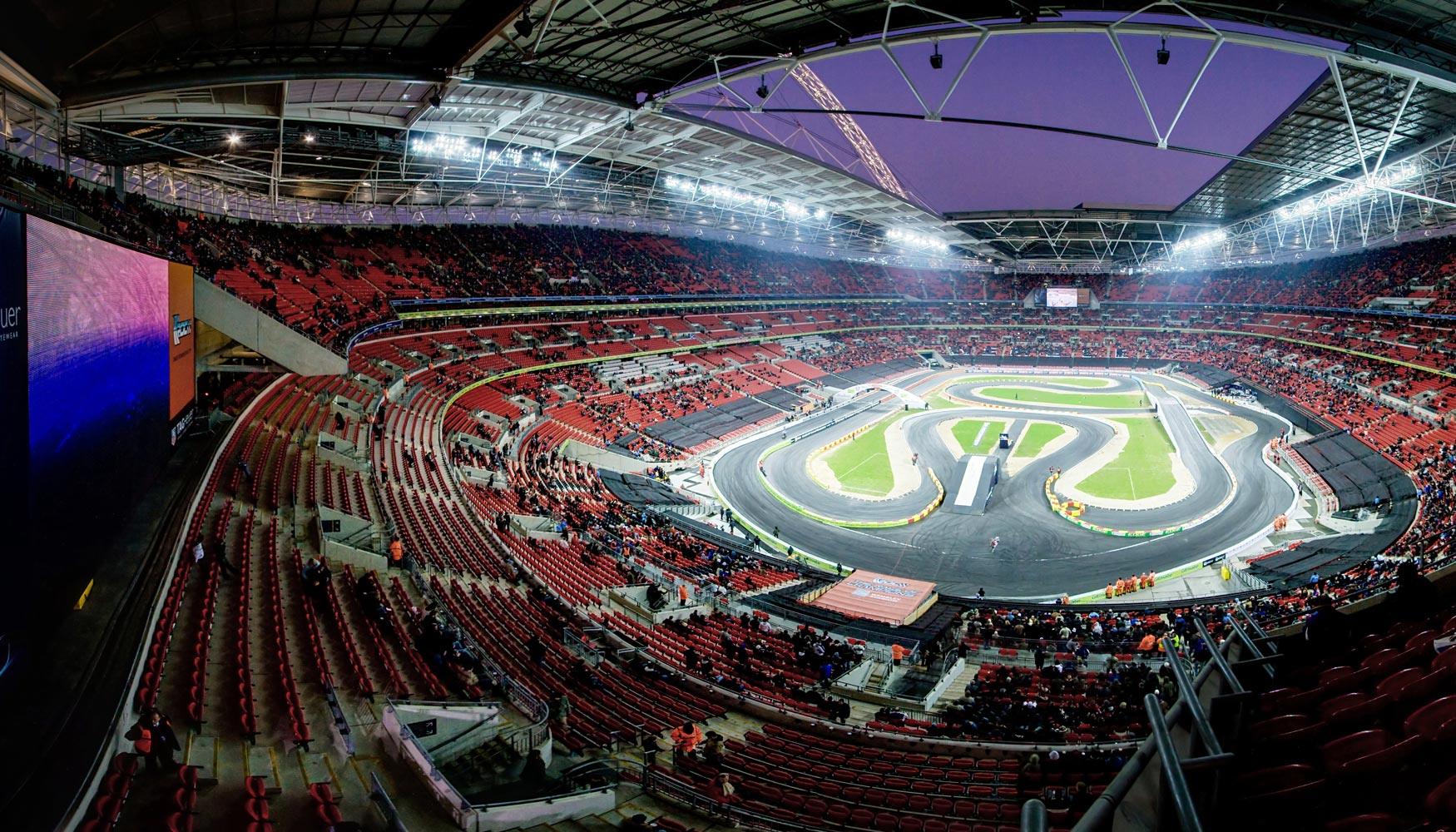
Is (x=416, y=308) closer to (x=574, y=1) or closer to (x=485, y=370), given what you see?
(x=485, y=370)

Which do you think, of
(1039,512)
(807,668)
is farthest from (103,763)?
(1039,512)

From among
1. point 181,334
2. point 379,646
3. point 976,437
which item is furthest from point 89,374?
point 976,437

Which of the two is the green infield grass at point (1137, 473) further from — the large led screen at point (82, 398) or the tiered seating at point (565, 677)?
the large led screen at point (82, 398)

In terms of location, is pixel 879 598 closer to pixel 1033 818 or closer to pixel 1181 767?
pixel 1181 767

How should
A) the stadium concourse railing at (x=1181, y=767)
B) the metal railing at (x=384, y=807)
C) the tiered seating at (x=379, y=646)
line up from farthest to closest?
the tiered seating at (x=379, y=646) < the metal railing at (x=384, y=807) < the stadium concourse railing at (x=1181, y=767)

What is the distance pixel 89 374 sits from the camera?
10000 millimetres

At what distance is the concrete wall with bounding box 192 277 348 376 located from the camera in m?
22.0

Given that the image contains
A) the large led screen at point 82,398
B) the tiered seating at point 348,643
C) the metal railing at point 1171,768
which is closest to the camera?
the metal railing at point 1171,768

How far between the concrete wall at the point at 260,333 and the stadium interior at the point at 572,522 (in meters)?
0.14

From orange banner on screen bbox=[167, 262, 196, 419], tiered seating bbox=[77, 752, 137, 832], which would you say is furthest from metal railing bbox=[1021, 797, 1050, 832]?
orange banner on screen bbox=[167, 262, 196, 419]

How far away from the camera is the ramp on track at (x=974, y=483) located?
33.4 m

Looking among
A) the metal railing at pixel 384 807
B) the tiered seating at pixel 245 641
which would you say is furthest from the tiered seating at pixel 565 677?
the tiered seating at pixel 245 641

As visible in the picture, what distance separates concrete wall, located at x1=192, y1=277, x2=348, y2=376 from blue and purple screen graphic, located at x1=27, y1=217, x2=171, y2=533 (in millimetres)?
8413

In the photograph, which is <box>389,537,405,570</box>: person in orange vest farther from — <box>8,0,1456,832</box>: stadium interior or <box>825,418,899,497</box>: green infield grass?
<box>825,418,899,497</box>: green infield grass
